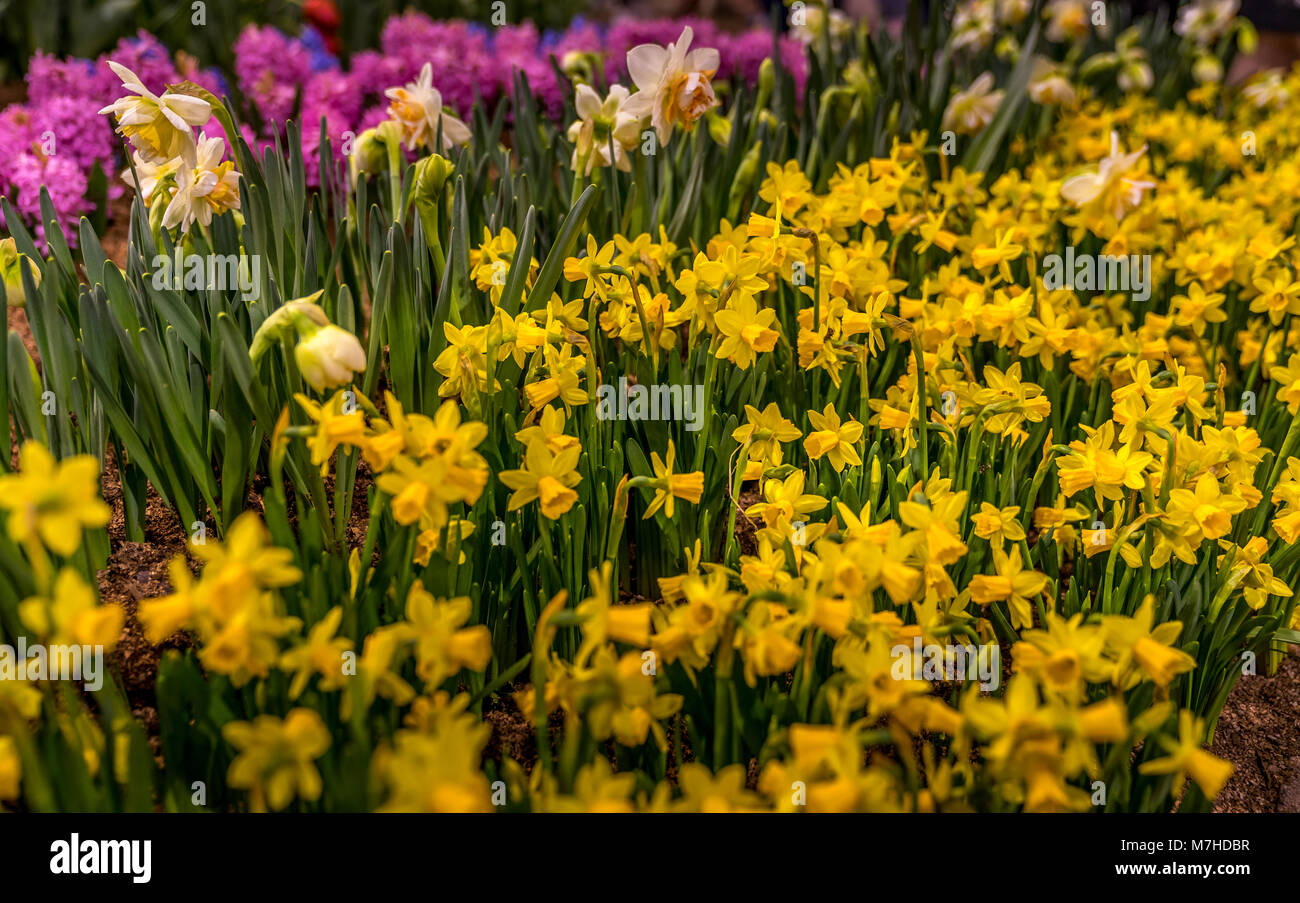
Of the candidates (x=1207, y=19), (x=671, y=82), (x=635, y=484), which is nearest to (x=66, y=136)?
(x=671, y=82)

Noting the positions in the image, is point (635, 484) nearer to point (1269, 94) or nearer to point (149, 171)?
point (149, 171)

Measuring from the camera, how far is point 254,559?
0.78 metres

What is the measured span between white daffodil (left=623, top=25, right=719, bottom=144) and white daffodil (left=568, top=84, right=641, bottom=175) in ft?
0.14

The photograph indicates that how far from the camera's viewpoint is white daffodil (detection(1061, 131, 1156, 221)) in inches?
71.6

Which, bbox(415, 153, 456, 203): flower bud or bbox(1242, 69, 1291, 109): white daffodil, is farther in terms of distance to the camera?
bbox(1242, 69, 1291, 109): white daffodil

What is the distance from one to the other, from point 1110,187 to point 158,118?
1.66 metres

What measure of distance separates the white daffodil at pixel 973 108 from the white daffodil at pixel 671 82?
123cm

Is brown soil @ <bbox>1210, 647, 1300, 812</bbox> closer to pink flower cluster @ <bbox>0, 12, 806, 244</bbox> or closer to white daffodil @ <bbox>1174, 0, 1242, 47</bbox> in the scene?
pink flower cluster @ <bbox>0, 12, 806, 244</bbox>

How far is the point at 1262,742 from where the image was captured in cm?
146

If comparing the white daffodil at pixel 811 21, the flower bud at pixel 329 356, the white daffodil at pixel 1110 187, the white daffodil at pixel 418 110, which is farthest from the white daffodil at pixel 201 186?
the white daffodil at pixel 811 21

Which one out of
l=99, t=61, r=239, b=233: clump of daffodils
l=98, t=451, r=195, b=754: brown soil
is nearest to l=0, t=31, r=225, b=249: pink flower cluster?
l=99, t=61, r=239, b=233: clump of daffodils

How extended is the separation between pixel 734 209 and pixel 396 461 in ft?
4.54

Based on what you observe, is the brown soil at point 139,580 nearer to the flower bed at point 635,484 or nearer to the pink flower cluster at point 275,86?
the flower bed at point 635,484
